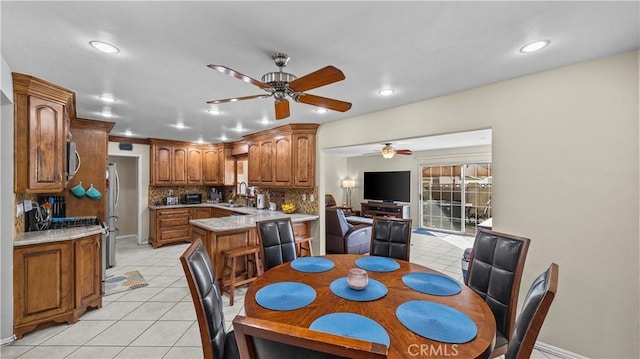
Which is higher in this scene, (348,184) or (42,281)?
(348,184)

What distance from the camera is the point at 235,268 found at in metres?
3.47

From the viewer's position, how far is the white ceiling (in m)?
1.45

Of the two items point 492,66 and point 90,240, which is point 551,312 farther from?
point 90,240

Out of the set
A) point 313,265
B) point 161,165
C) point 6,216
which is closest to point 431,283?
point 313,265

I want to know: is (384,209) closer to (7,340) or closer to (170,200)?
(170,200)

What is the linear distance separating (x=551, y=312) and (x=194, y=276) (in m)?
2.79

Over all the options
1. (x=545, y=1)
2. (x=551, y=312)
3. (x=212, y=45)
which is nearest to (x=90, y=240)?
(x=212, y=45)

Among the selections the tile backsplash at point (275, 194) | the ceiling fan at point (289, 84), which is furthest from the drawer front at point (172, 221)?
the ceiling fan at point (289, 84)

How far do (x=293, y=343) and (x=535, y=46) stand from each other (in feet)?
7.72

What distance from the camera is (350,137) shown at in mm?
3967

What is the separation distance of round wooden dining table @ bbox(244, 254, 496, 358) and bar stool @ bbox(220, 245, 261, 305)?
1415 mm

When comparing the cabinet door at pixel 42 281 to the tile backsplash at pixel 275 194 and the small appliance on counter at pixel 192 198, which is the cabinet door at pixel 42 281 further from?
the small appliance on counter at pixel 192 198

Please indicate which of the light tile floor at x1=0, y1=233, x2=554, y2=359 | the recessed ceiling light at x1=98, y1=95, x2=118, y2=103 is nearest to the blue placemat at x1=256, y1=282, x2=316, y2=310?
the light tile floor at x1=0, y1=233, x2=554, y2=359

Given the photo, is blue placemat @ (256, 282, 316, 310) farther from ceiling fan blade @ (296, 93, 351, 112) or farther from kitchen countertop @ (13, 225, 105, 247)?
kitchen countertop @ (13, 225, 105, 247)
